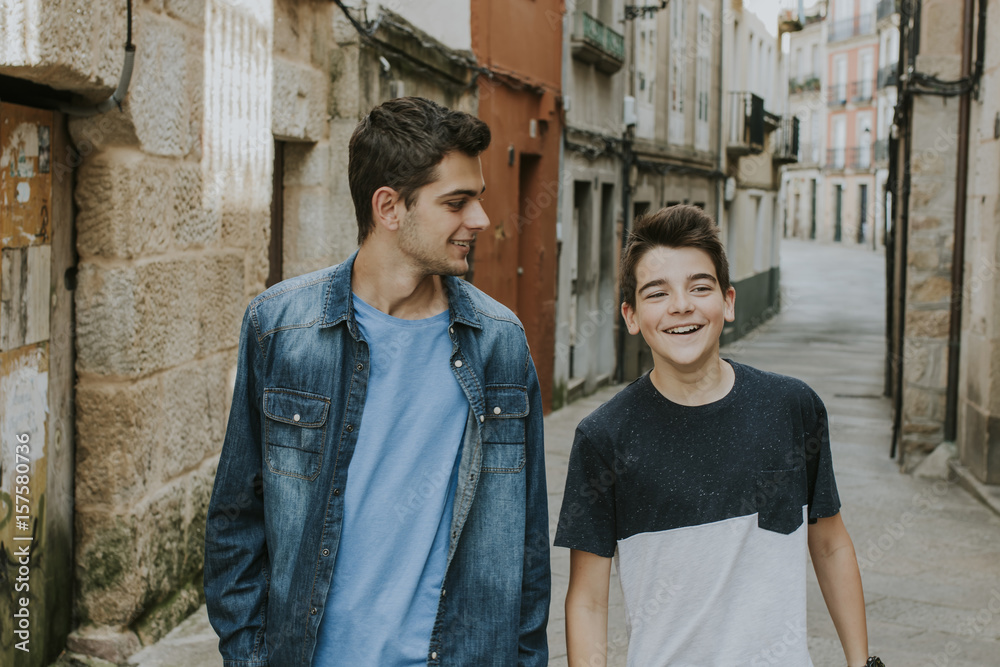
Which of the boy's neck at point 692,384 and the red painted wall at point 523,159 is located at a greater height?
the red painted wall at point 523,159

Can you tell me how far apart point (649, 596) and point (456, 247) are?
78 cm

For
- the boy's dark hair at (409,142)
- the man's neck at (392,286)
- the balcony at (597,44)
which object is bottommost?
the man's neck at (392,286)

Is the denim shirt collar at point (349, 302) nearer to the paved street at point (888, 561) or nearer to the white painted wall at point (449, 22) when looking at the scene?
the paved street at point (888, 561)

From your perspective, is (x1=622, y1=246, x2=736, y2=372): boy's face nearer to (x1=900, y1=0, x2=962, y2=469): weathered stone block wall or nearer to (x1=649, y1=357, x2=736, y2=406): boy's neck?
(x1=649, y1=357, x2=736, y2=406): boy's neck

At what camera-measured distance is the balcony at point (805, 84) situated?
5419cm

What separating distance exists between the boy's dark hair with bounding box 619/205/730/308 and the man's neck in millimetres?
406

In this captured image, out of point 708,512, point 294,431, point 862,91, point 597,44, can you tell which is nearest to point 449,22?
point 597,44

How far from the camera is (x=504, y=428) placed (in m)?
2.28

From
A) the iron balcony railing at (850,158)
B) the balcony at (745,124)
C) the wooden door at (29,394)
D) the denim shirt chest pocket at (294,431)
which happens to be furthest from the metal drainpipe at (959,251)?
the iron balcony railing at (850,158)

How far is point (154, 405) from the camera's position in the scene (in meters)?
4.29

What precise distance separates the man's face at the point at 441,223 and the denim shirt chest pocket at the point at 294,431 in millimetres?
350

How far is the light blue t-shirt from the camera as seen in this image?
2150mm

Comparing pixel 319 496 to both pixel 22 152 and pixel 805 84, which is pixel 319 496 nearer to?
pixel 22 152

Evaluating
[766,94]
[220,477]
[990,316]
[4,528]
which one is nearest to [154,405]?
[4,528]
